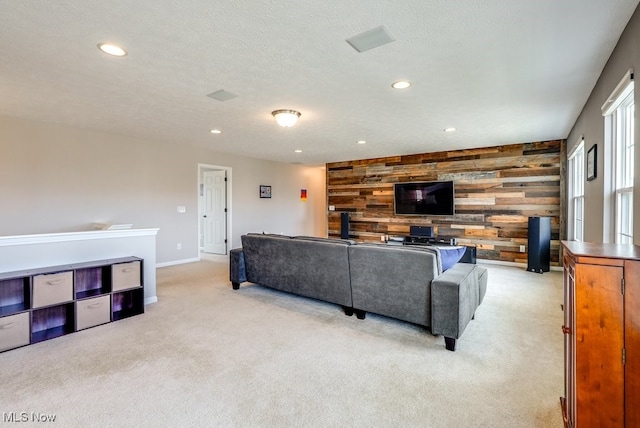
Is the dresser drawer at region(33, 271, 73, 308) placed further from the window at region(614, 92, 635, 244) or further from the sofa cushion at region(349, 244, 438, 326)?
the window at region(614, 92, 635, 244)

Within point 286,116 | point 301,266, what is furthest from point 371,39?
point 301,266

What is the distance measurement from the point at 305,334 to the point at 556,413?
181 centimetres

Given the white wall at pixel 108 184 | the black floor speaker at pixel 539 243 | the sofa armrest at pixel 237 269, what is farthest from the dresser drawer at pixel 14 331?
the black floor speaker at pixel 539 243

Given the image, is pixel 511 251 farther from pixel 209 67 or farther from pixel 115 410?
pixel 115 410

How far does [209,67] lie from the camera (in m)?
2.62

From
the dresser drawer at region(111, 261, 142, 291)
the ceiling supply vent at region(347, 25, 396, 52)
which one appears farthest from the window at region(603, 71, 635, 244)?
the dresser drawer at region(111, 261, 142, 291)

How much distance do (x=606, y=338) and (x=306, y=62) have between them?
99.1 inches

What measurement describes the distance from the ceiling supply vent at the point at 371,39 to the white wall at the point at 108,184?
4645 millimetres

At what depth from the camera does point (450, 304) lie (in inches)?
99.6

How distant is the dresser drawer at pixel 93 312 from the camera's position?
9.50 feet

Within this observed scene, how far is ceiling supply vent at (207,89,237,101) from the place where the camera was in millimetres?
3189

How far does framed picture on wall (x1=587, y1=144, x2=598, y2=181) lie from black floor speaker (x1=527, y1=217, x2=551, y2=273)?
214 centimetres

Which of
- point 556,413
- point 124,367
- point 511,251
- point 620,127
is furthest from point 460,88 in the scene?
point 511,251

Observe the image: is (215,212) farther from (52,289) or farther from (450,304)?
(450,304)
